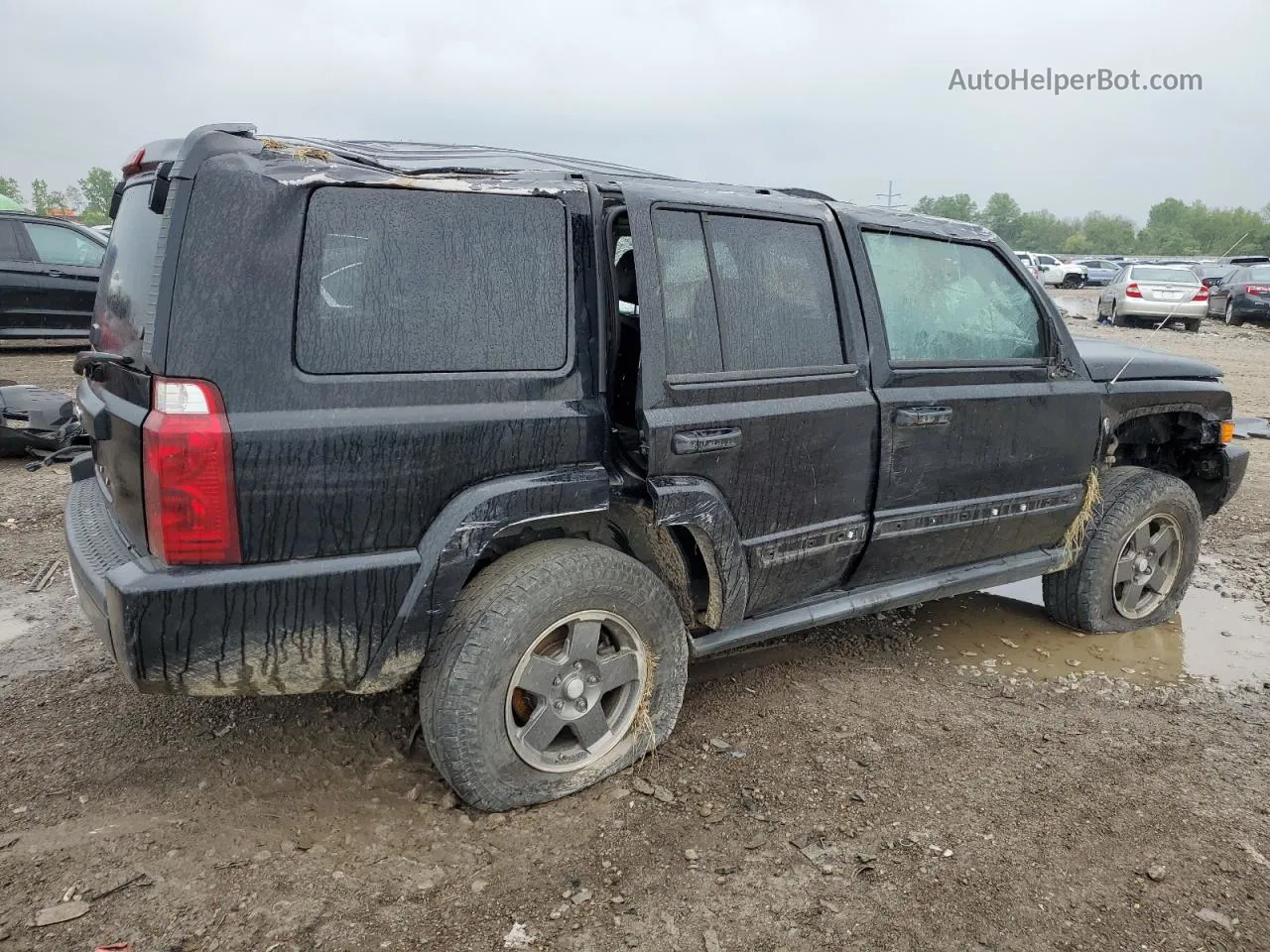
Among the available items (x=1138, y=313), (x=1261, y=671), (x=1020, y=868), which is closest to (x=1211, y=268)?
(x=1138, y=313)

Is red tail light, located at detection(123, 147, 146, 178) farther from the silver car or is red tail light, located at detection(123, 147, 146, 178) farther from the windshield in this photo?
the windshield

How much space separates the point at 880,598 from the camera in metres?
3.47

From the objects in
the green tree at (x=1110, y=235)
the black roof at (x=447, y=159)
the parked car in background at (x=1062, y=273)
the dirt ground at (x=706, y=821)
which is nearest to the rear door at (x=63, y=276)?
the dirt ground at (x=706, y=821)

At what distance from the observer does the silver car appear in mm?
18109

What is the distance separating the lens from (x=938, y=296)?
3.54 metres

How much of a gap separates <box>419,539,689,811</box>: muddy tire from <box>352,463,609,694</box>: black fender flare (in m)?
0.08

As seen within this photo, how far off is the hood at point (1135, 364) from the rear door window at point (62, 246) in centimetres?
1013

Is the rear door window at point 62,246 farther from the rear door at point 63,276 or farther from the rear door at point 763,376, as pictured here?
the rear door at point 763,376

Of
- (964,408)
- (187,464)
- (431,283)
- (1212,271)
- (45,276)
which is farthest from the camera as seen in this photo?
(1212,271)

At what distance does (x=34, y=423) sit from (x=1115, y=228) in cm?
8272

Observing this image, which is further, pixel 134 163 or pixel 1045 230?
pixel 1045 230

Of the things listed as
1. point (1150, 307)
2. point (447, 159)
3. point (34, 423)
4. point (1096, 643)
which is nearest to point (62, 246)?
point (34, 423)

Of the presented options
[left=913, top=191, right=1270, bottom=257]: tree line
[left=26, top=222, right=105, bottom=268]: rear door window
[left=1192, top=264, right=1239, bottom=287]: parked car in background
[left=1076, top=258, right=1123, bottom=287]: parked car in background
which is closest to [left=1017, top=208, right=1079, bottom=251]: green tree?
[left=913, top=191, right=1270, bottom=257]: tree line

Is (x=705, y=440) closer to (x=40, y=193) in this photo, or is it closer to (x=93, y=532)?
(x=93, y=532)
